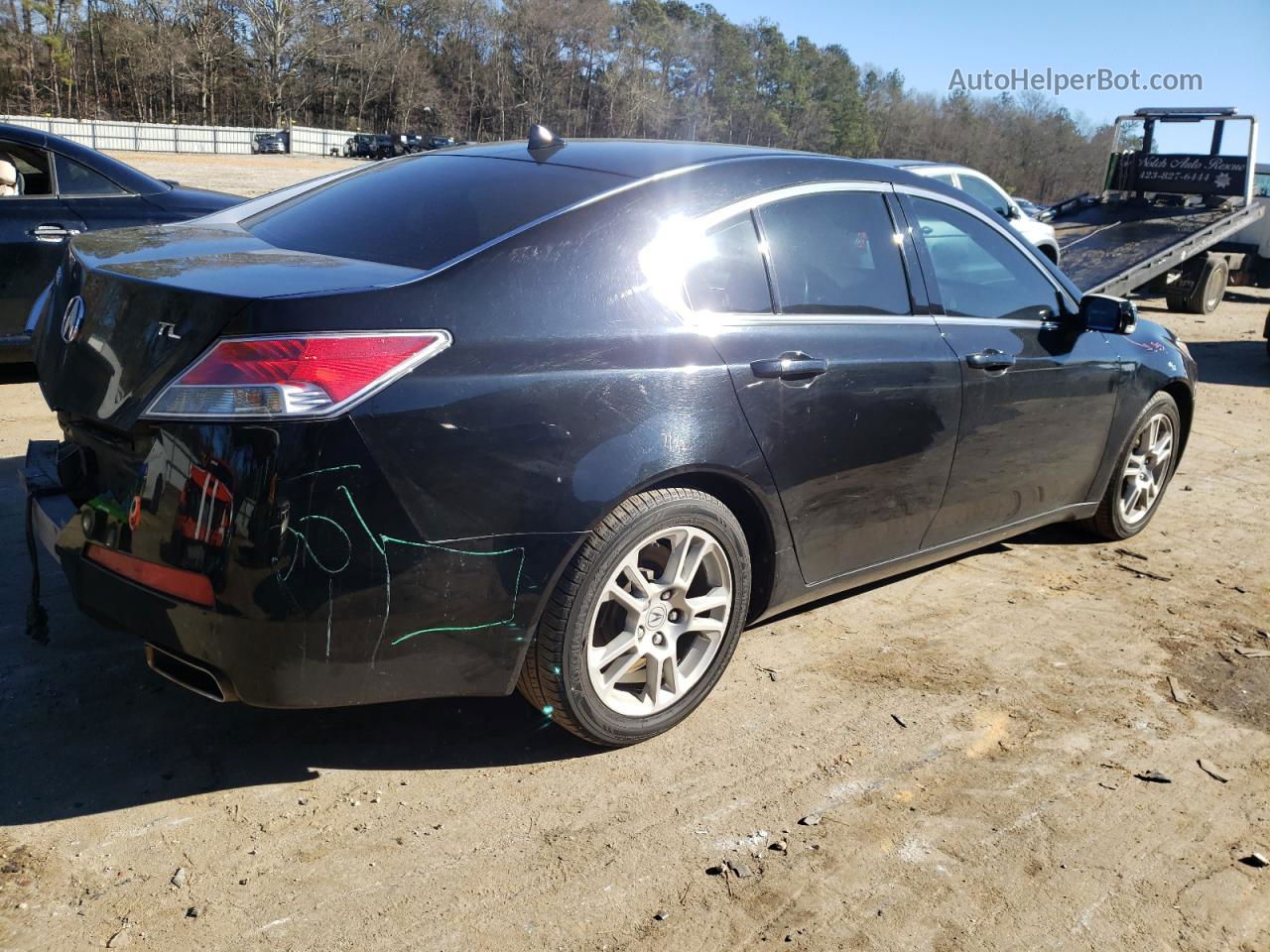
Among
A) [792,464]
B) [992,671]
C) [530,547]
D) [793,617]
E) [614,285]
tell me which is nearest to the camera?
[530,547]

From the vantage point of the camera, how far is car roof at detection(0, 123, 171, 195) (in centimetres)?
672

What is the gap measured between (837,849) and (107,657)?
2.32 meters

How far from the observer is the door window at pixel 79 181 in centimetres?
685

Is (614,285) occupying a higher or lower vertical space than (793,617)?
higher

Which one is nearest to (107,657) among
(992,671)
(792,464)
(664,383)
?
(664,383)

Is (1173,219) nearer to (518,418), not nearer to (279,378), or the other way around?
(518,418)

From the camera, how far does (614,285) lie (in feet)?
9.87

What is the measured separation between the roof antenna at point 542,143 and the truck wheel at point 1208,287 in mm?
14073

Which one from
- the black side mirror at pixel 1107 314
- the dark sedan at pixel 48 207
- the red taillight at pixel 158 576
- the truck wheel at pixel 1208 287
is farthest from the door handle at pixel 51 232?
the truck wheel at pixel 1208 287

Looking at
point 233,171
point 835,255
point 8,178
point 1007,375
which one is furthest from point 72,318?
point 233,171

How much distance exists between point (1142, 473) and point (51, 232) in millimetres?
6195

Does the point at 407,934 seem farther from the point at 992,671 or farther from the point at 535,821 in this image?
the point at 992,671

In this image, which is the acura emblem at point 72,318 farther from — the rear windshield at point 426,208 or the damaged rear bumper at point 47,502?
the rear windshield at point 426,208

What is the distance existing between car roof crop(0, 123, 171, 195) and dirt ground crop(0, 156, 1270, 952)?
355 centimetres
